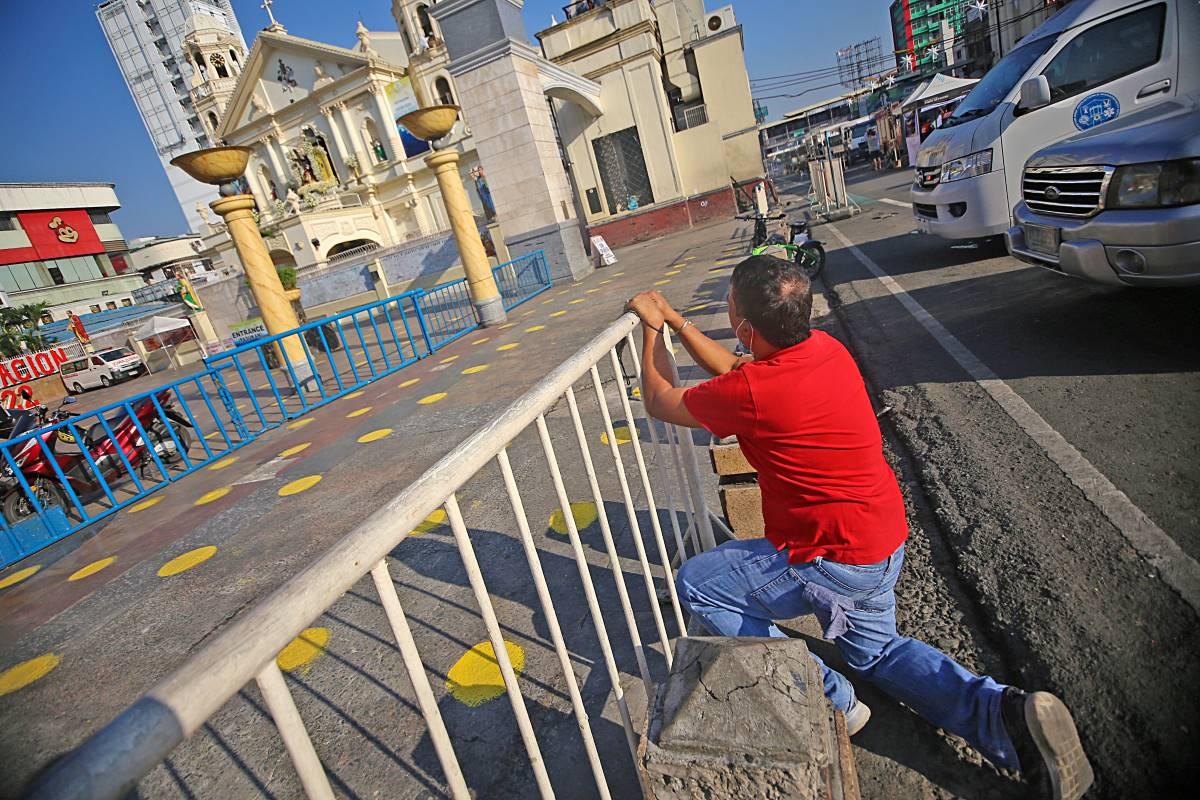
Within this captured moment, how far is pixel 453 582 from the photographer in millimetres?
Answer: 3070

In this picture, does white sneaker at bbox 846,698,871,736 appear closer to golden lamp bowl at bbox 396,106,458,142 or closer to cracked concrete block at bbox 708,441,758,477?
cracked concrete block at bbox 708,441,758,477

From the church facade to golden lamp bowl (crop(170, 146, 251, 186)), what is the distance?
24.8 meters

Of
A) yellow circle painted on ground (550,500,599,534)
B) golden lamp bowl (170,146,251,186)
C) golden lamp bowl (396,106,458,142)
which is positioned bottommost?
yellow circle painted on ground (550,500,599,534)

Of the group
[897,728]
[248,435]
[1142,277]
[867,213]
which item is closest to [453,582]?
[897,728]

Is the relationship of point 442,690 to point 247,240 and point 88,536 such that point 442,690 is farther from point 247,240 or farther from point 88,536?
point 247,240

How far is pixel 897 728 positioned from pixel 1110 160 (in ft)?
12.3

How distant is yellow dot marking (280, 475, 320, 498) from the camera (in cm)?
507

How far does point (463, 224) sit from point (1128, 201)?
10205mm

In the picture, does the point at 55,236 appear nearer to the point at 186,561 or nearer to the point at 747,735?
the point at 186,561

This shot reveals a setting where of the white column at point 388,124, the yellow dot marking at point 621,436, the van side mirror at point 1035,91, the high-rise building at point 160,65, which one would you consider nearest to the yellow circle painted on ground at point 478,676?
the yellow dot marking at point 621,436

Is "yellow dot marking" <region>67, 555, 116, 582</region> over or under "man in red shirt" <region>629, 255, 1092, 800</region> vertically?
under

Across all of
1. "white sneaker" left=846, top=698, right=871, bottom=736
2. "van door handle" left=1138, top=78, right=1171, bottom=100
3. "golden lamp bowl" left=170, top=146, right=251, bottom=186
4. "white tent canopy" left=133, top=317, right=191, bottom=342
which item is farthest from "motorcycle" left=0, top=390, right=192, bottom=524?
"white tent canopy" left=133, top=317, right=191, bottom=342

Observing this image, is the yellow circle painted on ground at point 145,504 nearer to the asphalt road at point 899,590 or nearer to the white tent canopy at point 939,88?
the asphalt road at point 899,590

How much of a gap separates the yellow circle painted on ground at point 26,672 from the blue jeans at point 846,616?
3731 millimetres
